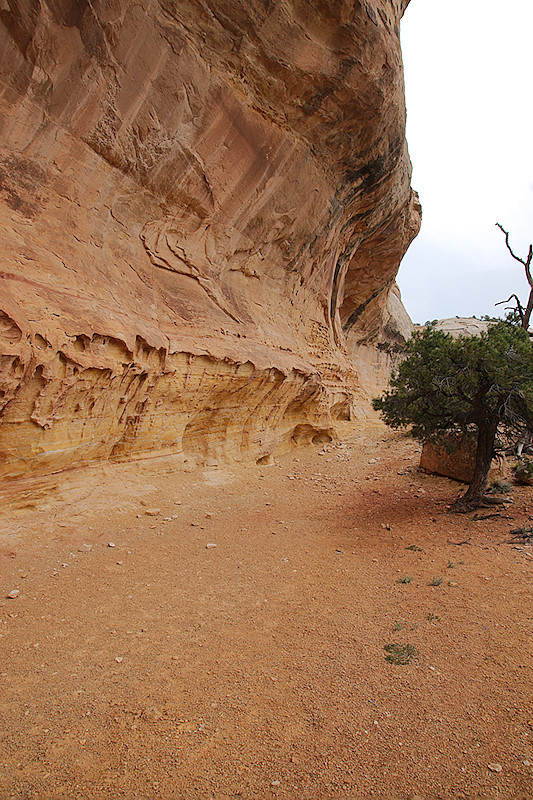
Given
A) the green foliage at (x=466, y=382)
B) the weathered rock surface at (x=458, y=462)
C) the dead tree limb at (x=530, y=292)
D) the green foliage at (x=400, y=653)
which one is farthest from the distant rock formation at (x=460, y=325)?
the green foliage at (x=400, y=653)

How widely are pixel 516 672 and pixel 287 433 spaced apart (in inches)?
428

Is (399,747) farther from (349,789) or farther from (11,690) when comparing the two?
(11,690)

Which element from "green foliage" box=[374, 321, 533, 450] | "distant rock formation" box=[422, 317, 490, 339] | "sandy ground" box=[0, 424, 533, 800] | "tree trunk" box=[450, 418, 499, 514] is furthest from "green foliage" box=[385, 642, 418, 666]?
"distant rock formation" box=[422, 317, 490, 339]

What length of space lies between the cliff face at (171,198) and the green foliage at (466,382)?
4.06 meters

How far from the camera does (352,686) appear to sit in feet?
11.1

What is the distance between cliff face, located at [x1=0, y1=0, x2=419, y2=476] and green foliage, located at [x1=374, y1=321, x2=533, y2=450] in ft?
13.3

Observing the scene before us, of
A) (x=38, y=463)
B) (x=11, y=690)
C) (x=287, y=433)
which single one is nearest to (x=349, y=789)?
(x=11, y=690)

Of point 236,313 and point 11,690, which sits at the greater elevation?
point 236,313

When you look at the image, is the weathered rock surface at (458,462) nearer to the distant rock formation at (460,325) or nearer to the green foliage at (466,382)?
the green foliage at (466,382)

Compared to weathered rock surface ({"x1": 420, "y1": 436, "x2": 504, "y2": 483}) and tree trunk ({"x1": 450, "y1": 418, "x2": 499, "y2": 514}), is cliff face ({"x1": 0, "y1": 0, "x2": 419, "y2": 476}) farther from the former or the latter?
tree trunk ({"x1": 450, "y1": 418, "x2": 499, "y2": 514})

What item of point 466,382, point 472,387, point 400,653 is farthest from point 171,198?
point 400,653

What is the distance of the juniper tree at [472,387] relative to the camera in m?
7.36

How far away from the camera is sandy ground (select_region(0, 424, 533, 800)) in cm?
261

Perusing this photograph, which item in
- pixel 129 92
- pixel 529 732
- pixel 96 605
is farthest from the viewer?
pixel 129 92
